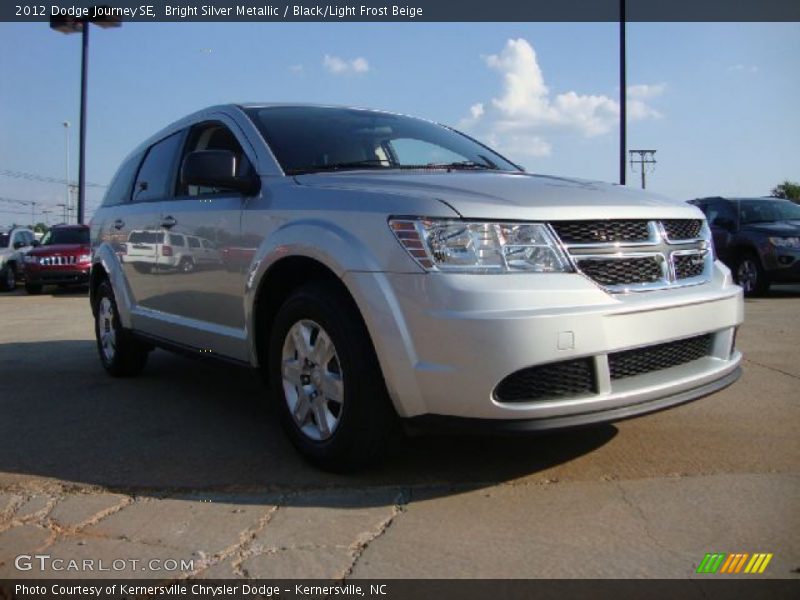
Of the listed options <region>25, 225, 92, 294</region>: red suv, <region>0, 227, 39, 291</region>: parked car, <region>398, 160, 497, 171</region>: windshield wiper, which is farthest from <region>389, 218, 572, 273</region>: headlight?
<region>0, 227, 39, 291</region>: parked car

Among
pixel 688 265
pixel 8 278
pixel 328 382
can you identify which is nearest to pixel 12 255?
pixel 8 278

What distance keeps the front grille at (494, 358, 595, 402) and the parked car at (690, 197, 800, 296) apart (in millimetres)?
9602

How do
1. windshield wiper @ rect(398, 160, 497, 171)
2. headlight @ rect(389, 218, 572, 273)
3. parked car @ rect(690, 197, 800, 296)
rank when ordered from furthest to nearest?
parked car @ rect(690, 197, 800, 296) < windshield wiper @ rect(398, 160, 497, 171) < headlight @ rect(389, 218, 572, 273)

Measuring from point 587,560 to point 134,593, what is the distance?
4.85ft

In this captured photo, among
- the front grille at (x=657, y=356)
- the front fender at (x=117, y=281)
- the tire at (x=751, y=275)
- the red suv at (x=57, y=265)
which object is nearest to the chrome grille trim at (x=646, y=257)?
the front grille at (x=657, y=356)

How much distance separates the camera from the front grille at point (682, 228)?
340 centimetres

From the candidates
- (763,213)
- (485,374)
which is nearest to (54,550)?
(485,374)

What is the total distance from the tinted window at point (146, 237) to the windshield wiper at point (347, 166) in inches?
56.2

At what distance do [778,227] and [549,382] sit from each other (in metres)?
10.2

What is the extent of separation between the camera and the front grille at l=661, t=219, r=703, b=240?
134 inches

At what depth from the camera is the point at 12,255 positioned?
18328mm

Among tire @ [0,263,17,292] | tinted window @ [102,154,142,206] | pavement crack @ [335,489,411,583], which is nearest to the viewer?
pavement crack @ [335,489,411,583]

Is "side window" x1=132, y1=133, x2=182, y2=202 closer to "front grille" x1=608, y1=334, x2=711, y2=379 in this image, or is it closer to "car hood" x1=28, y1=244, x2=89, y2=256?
"front grille" x1=608, y1=334, x2=711, y2=379

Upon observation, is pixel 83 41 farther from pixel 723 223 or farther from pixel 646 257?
pixel 646 257
